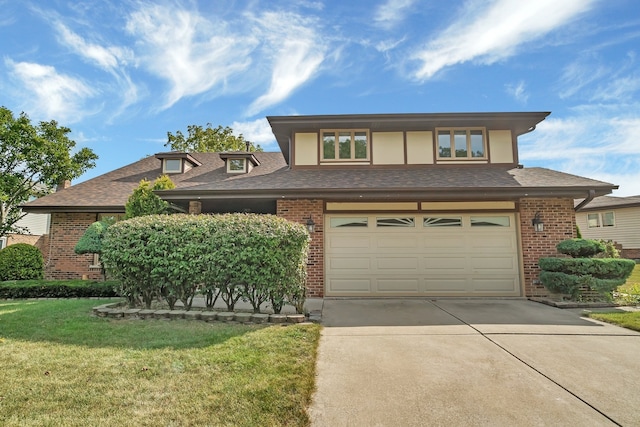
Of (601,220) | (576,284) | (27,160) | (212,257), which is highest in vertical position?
(27,160)

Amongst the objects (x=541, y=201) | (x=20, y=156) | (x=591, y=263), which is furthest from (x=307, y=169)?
(x=20, y=156)

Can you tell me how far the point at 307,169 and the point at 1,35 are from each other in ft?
28.1

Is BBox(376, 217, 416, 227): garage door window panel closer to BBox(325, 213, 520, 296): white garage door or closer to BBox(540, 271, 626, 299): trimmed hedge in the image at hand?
BBox(325, 213, 520, 296): white garage door

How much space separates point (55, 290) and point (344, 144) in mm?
8858

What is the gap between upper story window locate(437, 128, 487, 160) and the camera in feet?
33.8

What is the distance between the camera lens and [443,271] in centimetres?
851

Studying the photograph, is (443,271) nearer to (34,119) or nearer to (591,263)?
(591,263)

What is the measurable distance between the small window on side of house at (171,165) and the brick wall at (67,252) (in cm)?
332

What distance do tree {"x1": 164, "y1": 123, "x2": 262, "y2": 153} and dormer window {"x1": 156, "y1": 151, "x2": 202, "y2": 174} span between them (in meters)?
10.9

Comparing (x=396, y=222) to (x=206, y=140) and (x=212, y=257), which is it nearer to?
(x=212, y=257)

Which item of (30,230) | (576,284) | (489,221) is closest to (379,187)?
(489,221)

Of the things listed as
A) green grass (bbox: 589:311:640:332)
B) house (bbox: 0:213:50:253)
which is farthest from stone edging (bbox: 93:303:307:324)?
house (bbox: 0:213:50:253)

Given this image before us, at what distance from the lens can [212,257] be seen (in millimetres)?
5758

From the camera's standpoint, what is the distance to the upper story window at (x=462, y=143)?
10305mm
